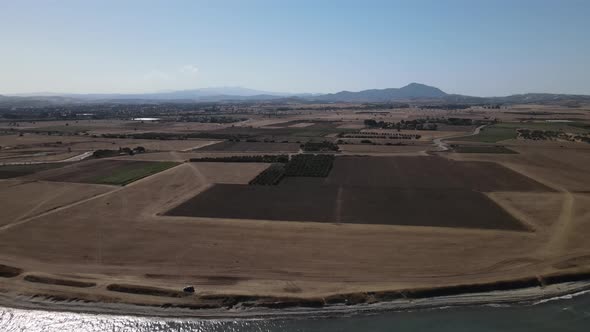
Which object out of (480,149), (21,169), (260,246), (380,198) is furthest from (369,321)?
(480,149)

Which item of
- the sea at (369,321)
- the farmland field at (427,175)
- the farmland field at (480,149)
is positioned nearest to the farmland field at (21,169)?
the farmland field at (427,175)

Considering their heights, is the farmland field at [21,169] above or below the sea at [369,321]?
above

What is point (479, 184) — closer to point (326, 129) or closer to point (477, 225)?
point (477, 225)

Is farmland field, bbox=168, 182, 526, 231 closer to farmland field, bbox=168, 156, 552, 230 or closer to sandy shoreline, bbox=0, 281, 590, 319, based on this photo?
farmland field, bbox=168, 156, 552, 230

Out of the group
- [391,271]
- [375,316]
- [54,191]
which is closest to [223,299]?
[375,316]

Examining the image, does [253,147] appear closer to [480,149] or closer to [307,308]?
[480,149]

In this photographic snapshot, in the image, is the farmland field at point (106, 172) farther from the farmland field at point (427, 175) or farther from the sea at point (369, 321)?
the sea at point (369, 321)

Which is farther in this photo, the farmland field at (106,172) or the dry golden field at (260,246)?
the farmland field at (106,172)
